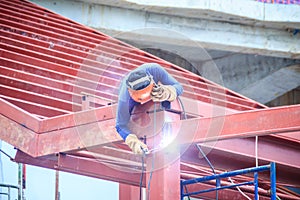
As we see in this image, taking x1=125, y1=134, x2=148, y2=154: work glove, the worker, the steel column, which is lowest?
x1=125, y1=134, x2=148, y2=154: work glove

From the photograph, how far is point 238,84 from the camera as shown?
14438 millimetres

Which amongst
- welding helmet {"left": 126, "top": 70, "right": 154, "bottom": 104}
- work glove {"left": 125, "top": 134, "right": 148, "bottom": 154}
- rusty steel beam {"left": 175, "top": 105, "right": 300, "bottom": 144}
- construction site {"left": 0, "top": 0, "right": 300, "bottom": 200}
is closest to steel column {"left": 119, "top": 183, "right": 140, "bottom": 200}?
construction site {"left": 0, "top": 0, "right": 300, "bottom": 200}

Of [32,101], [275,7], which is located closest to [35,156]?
[32,101]

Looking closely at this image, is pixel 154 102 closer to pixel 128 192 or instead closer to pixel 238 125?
pixel 238 125

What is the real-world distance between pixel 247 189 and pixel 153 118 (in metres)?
2.17

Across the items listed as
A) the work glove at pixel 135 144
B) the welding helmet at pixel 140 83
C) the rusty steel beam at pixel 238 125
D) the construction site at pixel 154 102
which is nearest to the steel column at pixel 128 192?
the construction site at pixel 154 102

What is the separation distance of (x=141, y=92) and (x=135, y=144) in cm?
38

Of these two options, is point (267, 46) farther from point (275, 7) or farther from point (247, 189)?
point (247, 189)

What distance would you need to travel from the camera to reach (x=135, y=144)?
5.13 metres

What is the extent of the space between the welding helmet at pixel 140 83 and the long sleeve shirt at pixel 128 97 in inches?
5.6

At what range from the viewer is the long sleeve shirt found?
5113mm

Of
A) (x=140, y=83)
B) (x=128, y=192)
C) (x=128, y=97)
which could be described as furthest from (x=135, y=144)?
(x=128, y=192)

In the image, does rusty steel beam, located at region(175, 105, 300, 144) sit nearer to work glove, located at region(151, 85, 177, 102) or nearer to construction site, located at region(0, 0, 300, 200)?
construction site, located at region(0, 0, 300, 200)

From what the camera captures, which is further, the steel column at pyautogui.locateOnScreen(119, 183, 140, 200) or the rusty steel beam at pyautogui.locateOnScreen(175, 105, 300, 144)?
the steel column at pyautogui.locateOnScreen(119, 183, 140, 200)
